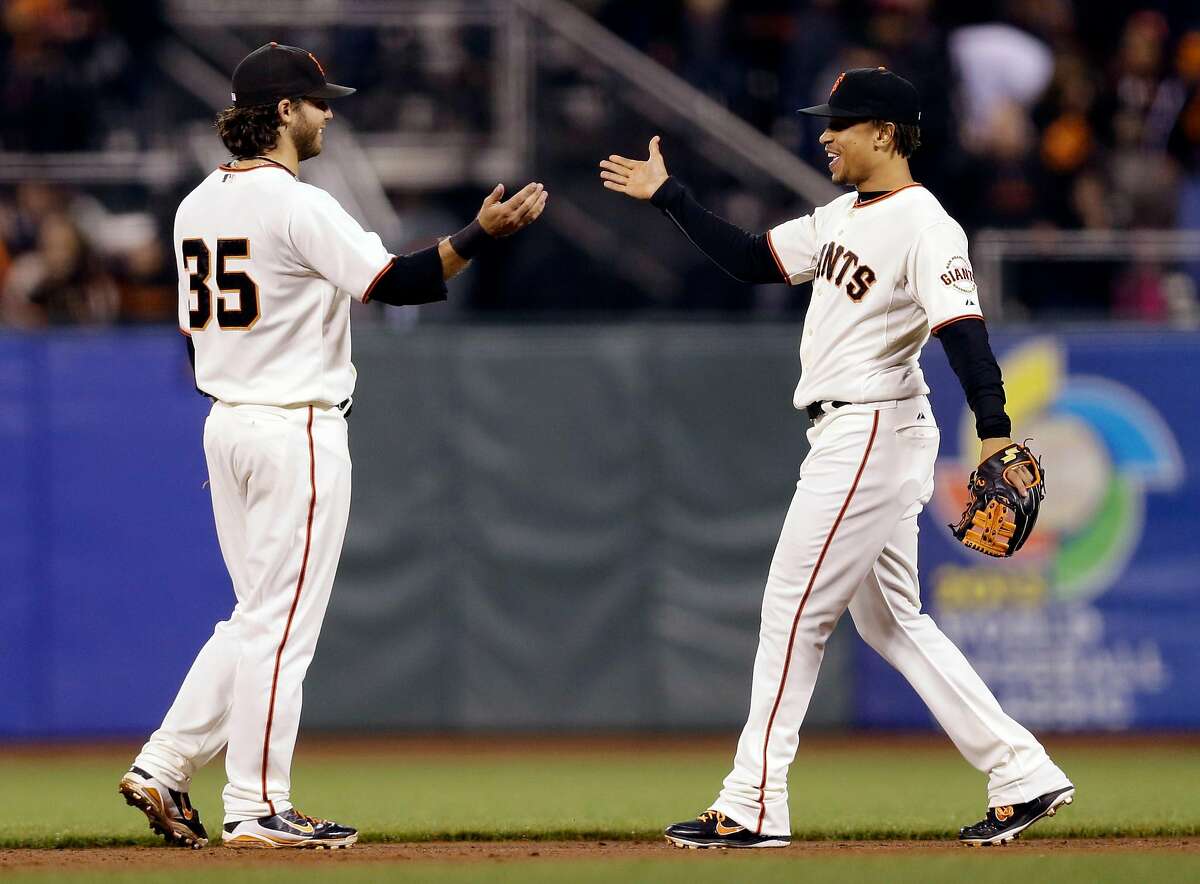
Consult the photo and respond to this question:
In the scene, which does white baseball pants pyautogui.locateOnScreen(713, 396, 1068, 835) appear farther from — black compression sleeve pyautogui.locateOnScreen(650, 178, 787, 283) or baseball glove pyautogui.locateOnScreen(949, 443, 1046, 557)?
black compression sleeve pyautogui.locateOnScreen(650, 178, 787, 283)

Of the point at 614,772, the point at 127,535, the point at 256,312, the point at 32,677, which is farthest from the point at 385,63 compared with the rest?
the point at 256,312

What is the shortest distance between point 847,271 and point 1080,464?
4.53 metres

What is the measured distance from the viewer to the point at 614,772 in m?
8.27

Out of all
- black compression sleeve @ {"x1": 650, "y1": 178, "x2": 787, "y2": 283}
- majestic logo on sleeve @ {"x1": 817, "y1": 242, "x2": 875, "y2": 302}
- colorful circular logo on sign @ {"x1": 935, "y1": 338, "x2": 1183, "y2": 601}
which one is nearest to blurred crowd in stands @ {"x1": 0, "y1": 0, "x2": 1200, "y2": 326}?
colorful circular logo on sign @ {"x1": 935, "y1": 338, "x2": 1183, "y2": 601}

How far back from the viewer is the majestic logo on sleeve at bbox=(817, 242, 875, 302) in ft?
17.5

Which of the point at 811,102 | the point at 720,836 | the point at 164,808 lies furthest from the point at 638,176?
the point at 811,102

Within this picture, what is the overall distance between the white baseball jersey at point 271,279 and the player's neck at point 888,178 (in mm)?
1462

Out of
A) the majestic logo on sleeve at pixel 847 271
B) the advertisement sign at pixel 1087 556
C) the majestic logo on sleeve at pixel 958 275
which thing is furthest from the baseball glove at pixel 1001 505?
the advertisement sign at pixel 1087 556

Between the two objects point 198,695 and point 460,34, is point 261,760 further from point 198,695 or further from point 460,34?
point 460,34

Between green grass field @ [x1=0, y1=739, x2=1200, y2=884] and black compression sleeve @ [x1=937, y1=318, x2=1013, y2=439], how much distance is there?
1.18 m

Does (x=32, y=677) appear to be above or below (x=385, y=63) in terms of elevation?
below

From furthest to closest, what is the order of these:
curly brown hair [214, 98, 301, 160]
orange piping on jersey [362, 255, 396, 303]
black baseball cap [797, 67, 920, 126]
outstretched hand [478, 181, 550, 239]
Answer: black baseball cap [797, 67, 920, 126] → curly brown hair [214, 98, 301, 160] → outstretched hand [478, 181, 550, 239] → orange piping on jersey [362, 255, 396, 303]

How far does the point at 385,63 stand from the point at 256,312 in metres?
7.21

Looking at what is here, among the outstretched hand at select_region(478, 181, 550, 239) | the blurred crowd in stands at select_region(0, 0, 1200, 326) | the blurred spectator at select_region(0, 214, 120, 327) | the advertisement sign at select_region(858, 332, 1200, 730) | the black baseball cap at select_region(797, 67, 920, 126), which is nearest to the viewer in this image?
the outstretched hand at select_region(478, 181, 550, 239)
